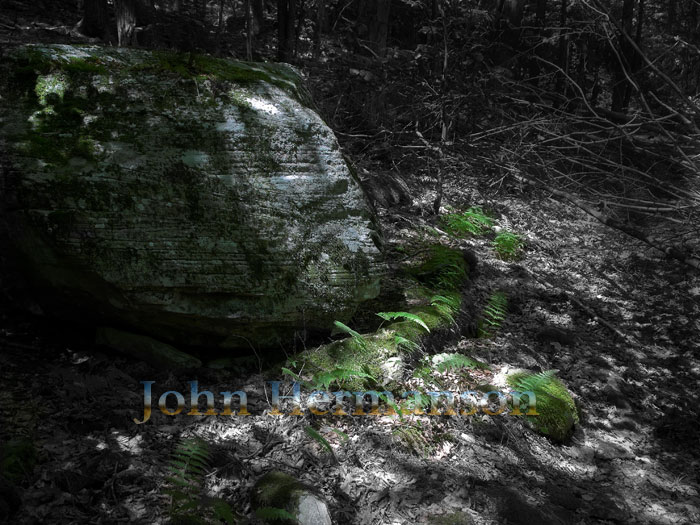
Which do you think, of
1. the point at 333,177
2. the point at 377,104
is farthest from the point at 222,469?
the point at 377,104

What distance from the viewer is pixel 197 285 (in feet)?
12.3

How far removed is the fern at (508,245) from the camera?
24.7 feet

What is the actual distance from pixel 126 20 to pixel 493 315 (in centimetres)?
750

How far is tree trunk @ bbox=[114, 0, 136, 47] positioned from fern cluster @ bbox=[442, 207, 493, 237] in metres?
6.04

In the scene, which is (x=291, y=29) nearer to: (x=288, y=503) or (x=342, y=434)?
(x=342, y=434)

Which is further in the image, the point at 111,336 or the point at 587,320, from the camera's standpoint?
the point at 587,320

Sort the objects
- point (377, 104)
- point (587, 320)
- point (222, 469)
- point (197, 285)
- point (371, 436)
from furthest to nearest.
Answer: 1. point (377, 104)
2. point (587, 320)
3. point (197, 285)
4. point (371, 436)
5. point (222, 469)

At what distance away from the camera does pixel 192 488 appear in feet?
9.02

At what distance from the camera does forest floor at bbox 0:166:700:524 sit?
2.85 meters

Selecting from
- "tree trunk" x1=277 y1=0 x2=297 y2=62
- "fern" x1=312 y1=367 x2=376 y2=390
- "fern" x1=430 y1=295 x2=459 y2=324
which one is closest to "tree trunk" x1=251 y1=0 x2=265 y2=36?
"tree trunk" x1=277 y1=0 x2=297 y2=62

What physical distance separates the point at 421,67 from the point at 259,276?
629 cm

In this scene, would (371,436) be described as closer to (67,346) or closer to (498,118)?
(67,346)

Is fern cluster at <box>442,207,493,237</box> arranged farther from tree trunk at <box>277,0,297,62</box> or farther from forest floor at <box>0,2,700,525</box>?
tree trunk at <box>277,0,297,62</box>

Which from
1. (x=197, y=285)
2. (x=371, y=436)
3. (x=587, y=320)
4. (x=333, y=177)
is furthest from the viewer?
(x=587, y=320)
